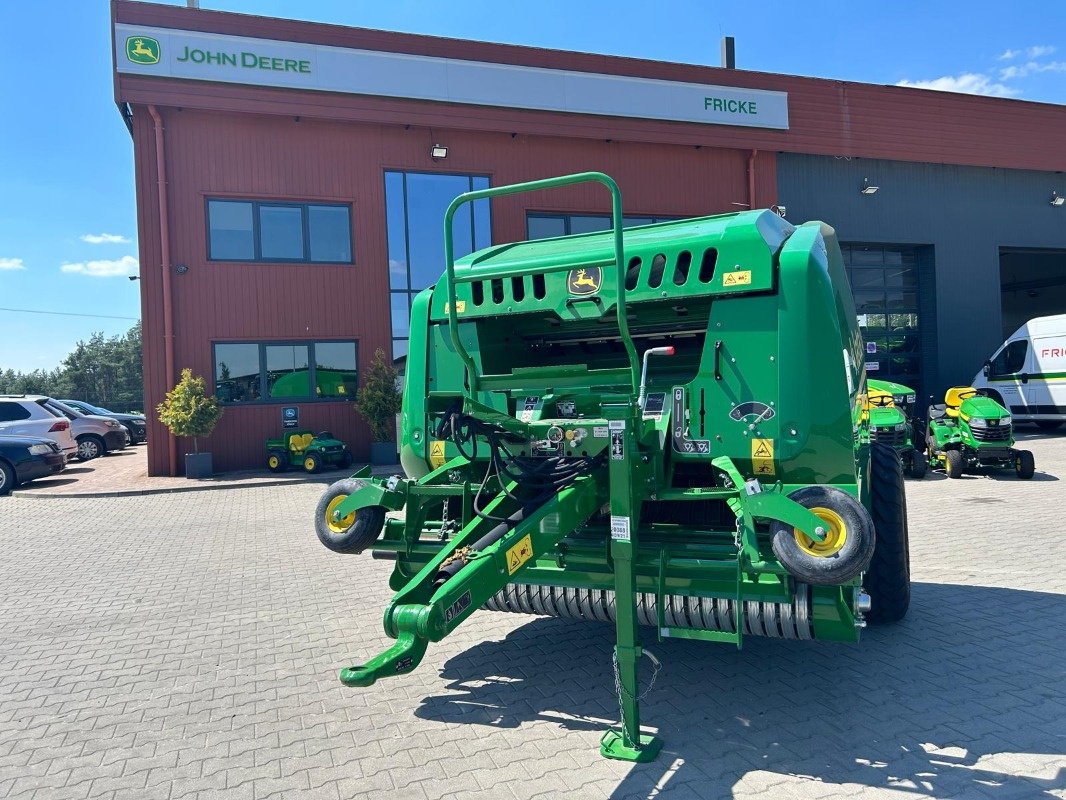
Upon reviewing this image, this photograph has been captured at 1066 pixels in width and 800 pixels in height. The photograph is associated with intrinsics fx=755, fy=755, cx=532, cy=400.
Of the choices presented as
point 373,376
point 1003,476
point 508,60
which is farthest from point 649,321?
point 508,60

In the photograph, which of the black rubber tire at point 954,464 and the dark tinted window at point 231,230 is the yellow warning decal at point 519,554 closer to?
the black rubber tire at point 954,464

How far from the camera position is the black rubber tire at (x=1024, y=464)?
38.7 feet

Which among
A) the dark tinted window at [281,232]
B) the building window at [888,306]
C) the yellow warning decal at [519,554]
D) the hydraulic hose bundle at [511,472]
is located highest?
the dark tinted window at [281,232]

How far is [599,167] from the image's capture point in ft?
58.9

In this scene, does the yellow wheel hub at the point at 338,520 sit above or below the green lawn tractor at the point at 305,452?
above

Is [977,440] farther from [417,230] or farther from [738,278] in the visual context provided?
[417,230]

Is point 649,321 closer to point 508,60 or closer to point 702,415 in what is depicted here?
point 702,415

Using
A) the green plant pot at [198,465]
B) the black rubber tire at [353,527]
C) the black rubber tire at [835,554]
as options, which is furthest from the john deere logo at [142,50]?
the black rubber tire at [835,554]

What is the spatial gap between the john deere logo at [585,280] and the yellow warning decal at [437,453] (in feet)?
4.27

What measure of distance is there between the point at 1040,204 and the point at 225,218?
22715mm

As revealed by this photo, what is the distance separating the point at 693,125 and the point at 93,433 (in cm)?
1770

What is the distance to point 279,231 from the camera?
16.0m

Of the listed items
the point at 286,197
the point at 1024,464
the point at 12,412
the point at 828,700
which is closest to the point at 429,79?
the point at 286,197

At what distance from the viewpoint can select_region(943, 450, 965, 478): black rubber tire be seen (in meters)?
12.2
